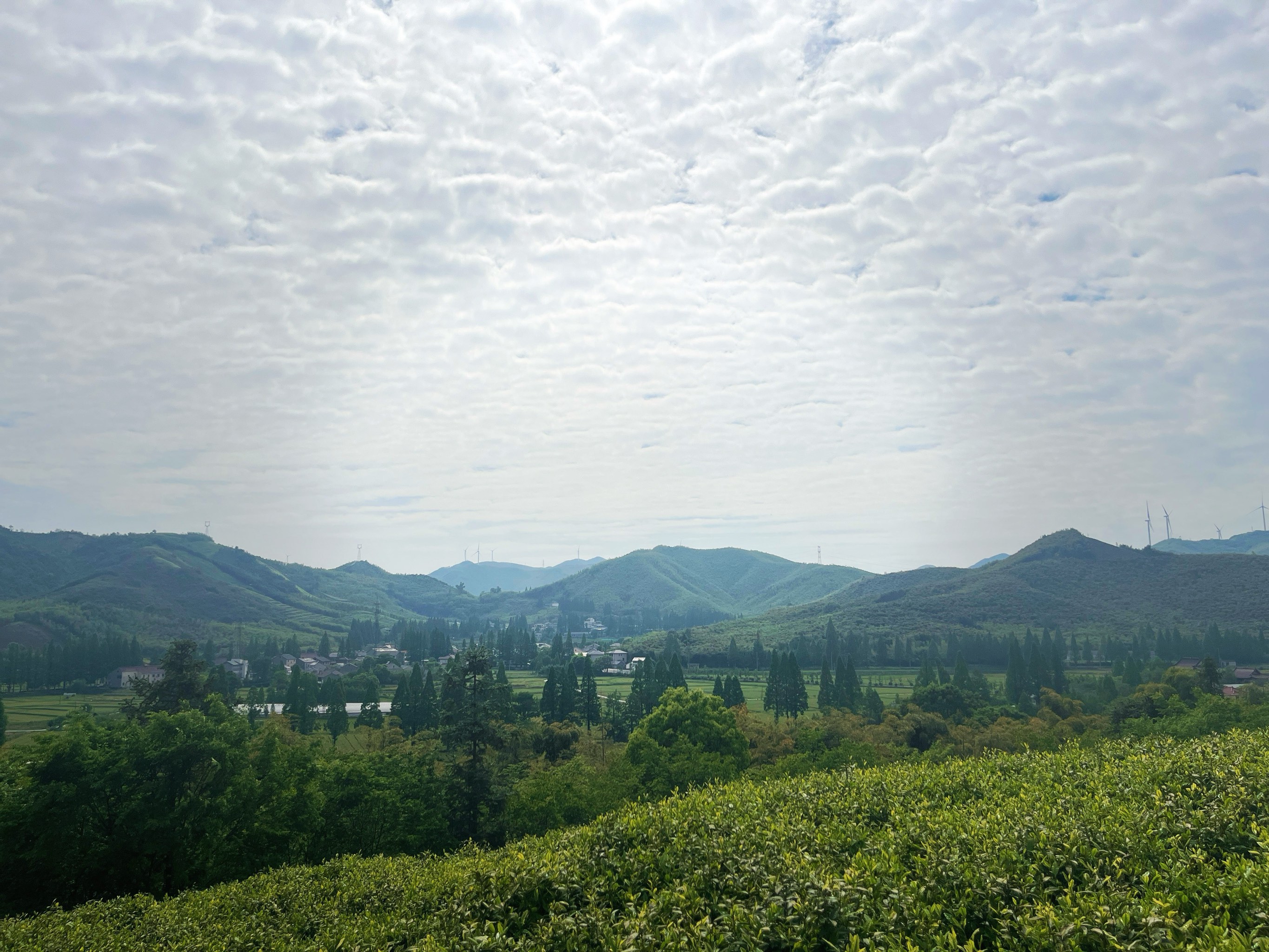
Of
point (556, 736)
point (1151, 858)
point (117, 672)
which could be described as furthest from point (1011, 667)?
point (117, 672)

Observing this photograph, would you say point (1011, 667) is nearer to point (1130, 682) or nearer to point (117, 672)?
point (1130, 682)

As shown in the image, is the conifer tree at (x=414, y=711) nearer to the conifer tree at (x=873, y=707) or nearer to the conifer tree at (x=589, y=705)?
the conifer tree at (x=589, y=705)

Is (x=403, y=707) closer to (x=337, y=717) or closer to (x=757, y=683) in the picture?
(x=337, y=717)

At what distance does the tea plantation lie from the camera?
10008 mm

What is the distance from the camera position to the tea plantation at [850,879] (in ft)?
32.8

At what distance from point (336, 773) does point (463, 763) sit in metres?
8.54

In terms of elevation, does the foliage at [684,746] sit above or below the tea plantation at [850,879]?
below

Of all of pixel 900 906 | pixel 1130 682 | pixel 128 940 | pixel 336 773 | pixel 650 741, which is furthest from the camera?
pixel 1130 682

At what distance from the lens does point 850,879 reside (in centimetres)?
1164

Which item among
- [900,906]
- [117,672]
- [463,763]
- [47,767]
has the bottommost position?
[117,672]

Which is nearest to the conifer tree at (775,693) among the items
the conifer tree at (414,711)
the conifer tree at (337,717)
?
the conifer tree at (414,711)

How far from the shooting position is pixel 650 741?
178 ft

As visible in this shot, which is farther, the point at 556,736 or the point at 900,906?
the point at 556,736

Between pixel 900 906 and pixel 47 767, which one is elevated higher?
pixel 900 906
